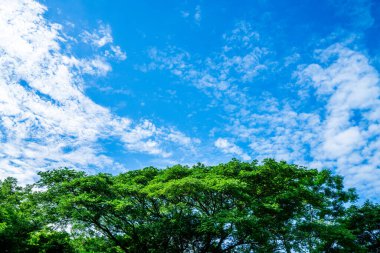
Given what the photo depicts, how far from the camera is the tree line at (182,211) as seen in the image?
1441 centimetres

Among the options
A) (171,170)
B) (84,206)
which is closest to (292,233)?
(171,170)

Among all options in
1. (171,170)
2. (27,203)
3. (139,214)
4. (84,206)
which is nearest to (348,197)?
(171,170)

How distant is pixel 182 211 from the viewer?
56.3 ft

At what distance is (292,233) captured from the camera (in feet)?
50.0

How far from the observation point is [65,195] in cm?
1534

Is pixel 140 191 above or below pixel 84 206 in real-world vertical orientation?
above

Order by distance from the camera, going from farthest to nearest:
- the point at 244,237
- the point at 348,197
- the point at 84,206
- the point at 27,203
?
the point at 348,197, the point at 27,203, the point at 244,237, the point at 84,206

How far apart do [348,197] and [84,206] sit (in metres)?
18.8

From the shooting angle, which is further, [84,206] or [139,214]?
[139,214]

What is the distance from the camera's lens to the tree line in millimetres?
14414

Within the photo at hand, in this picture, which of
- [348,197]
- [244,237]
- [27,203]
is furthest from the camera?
[348,197]

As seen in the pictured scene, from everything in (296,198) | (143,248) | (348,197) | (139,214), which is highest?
(348,197)

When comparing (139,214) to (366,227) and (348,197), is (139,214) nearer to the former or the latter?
(348,197)

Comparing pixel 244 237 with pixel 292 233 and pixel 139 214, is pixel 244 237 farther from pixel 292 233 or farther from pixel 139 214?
pixel 139 214
